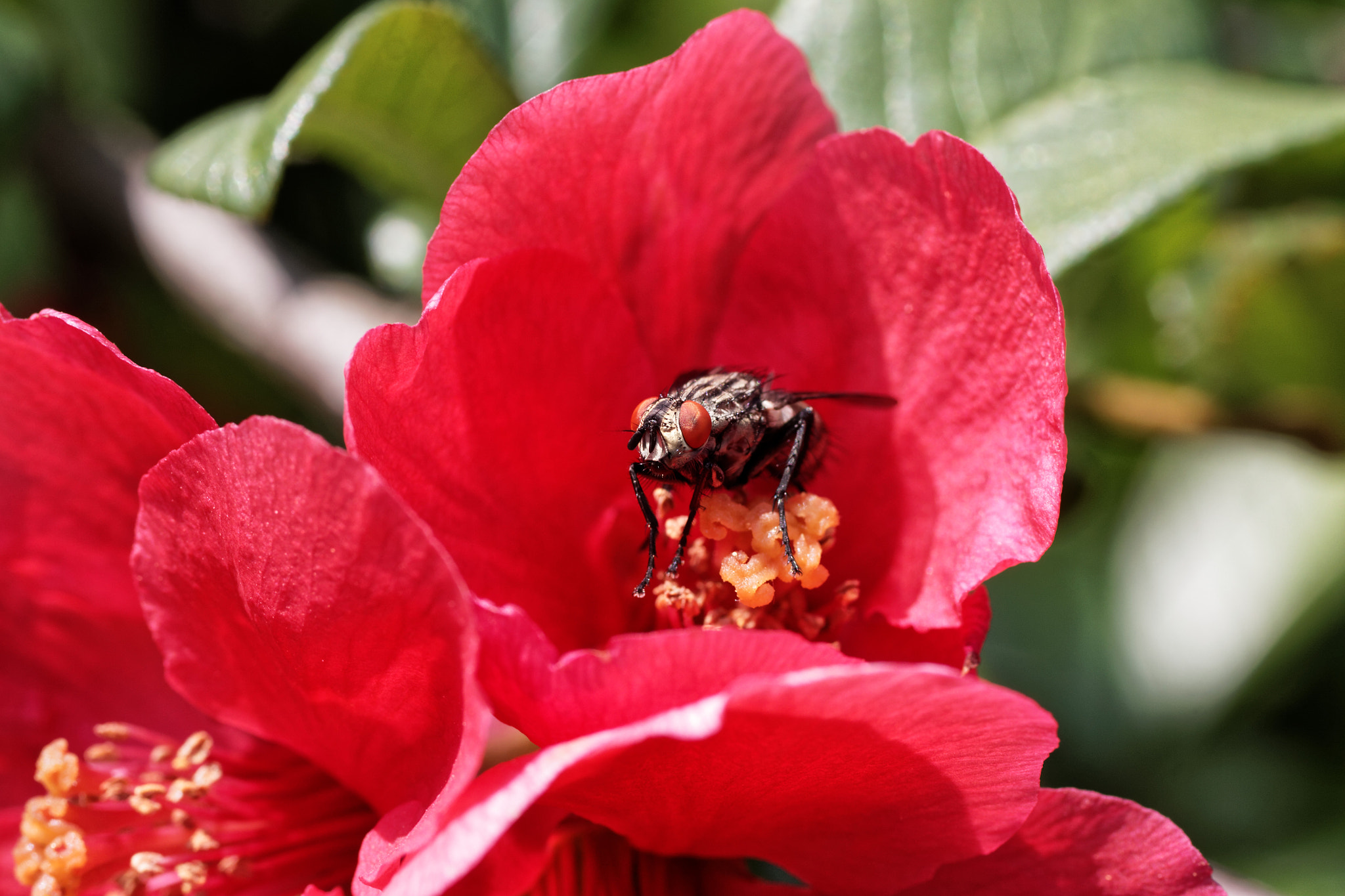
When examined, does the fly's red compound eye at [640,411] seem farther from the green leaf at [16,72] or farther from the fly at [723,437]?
the green leaf at [16,72]

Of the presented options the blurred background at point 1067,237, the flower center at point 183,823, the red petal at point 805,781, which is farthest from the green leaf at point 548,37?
the red petal at point 805,781

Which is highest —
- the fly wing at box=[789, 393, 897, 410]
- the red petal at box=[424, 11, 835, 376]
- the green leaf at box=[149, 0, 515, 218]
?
the green leaf at box=[149, 0, 515, 218]

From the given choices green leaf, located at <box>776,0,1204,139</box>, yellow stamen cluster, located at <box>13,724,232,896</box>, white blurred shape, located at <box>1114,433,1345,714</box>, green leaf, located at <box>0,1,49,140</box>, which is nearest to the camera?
yellow stamen cluster, located at <box>13,724,232,896</box>

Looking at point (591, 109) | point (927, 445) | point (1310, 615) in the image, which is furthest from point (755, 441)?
point (1310, 615)

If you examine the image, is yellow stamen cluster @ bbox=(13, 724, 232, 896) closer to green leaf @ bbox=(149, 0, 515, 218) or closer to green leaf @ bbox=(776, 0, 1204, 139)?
green leaf @ bbox=(149, 0, 515, 218)

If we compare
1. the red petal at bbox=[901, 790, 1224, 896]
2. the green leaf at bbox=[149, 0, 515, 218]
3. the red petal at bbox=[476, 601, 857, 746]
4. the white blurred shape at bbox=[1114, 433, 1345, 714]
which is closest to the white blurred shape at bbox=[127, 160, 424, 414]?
the green leaf at bbox=[149, 0, 515, 218]

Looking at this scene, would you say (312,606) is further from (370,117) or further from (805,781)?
(370,117)

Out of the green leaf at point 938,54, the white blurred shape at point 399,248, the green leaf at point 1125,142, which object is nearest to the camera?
the green leaf at point 1125,142

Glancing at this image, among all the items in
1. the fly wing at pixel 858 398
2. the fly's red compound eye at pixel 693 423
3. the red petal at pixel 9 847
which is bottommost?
the red petal at pixel 9 847
